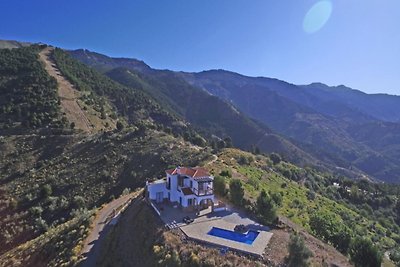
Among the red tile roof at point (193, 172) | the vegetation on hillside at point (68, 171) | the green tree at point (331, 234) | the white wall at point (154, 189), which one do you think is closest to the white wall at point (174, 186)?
the red tile roof at point (193, 172)

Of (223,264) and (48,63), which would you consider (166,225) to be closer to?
(223,264)

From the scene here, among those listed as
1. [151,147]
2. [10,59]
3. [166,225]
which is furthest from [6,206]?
[10,59]

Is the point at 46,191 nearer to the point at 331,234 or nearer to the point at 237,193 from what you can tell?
the point at 237,193

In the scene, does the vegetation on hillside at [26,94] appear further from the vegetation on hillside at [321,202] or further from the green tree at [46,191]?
the vegetation on hillside at [321,202]

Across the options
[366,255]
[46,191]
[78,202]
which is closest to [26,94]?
[46,191]

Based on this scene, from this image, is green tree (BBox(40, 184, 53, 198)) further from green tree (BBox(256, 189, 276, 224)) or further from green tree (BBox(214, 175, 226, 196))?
green tree (BBox(256, 189, 276, 224))

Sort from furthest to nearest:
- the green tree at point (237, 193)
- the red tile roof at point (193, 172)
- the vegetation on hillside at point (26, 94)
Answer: the vegetation on hillside at point (26, 94), the green tree at point (237, 193), the red tile roof at point (193, 172)
